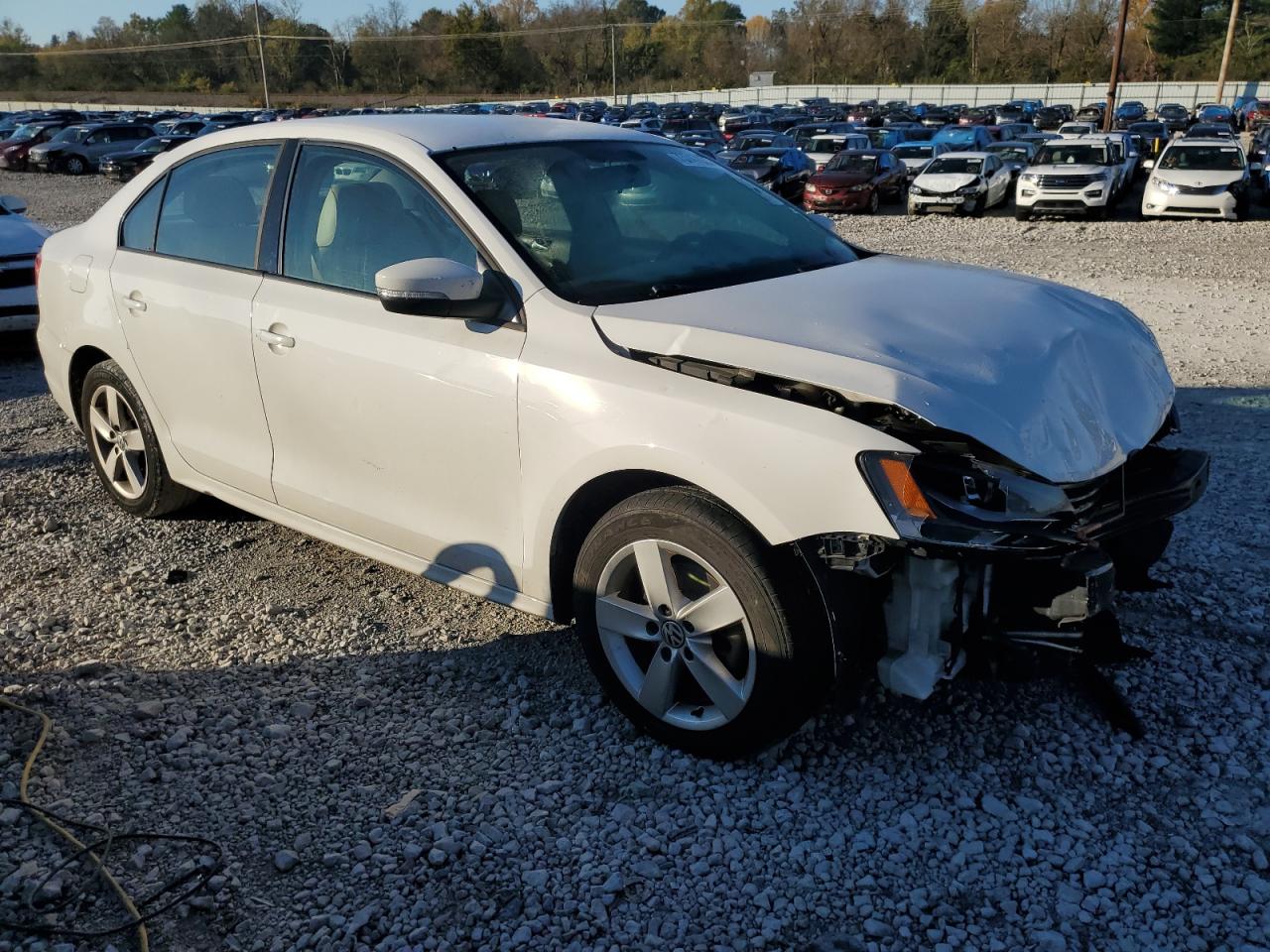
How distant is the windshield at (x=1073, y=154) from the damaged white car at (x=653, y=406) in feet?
62.1

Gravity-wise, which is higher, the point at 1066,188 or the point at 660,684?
the point at 1066,188

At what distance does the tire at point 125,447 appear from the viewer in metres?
4.86

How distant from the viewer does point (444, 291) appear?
10.6 ft

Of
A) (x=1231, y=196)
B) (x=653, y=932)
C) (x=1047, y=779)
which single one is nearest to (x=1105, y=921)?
(x=1047, y=779)

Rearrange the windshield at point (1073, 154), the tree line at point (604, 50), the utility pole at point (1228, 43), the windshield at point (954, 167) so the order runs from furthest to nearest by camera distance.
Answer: the tree line at point (604, 50) < the utility pole at point (1228, 43) < the windshield at point (954, 167) < the windshield at point (1073, 154)

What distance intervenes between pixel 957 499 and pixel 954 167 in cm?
2049

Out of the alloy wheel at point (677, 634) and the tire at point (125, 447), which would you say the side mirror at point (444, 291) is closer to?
the alloy wheel at point (677, 634)

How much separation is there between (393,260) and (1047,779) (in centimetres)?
266

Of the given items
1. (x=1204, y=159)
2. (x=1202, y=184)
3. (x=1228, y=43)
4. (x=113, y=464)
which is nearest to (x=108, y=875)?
(x=113, y=464)

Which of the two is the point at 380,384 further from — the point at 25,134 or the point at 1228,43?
the point at 1228,43

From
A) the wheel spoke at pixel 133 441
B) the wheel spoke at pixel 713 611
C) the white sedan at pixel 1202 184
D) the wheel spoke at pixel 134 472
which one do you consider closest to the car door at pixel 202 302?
the wheel spoke at pixel 133 441

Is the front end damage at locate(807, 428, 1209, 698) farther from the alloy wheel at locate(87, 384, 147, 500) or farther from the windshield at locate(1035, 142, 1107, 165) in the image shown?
the windshield at locate(1035, 142, 1107, 165)

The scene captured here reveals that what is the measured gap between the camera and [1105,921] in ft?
8.40

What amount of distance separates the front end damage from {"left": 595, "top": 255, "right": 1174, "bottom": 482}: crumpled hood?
0.09 m
